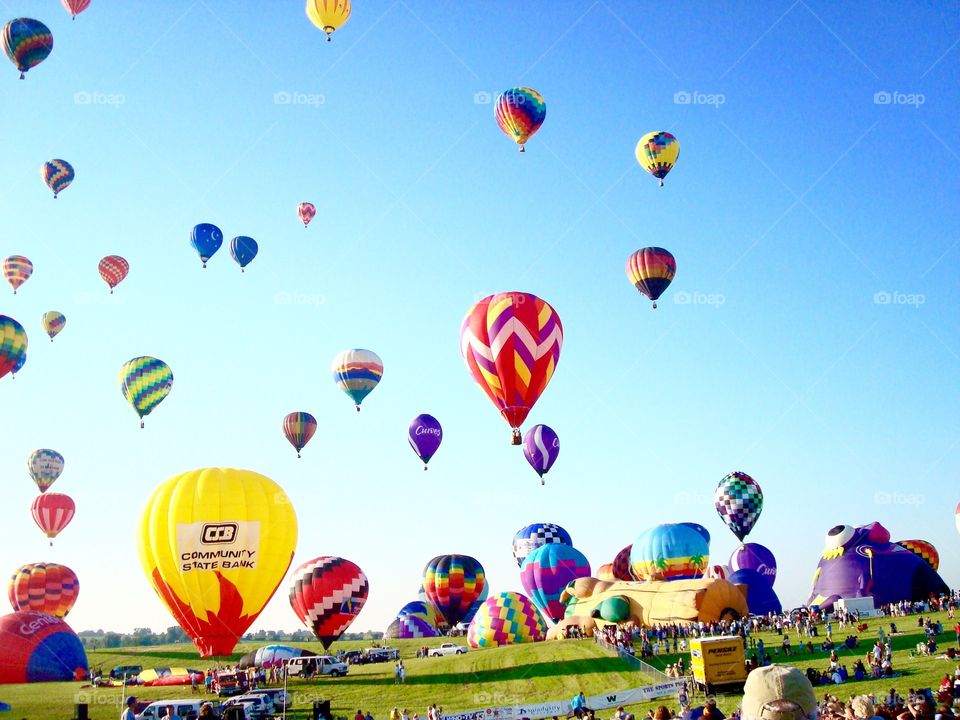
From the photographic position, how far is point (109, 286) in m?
45.4

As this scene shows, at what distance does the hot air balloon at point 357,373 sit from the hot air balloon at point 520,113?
13.3 m

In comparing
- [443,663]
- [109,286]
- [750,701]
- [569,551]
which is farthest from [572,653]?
[109,286]

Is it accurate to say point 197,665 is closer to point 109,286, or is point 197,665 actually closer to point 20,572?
point 20,572

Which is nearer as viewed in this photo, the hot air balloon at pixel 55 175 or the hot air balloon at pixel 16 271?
the hot air balloon at pixel 55 175

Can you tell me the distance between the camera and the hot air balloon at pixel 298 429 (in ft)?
141

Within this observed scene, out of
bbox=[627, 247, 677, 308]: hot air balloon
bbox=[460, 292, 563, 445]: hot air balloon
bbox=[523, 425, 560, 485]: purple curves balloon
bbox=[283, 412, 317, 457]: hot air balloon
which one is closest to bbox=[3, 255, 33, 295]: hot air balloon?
bbox=[283, 412, 317, 457]: hot air balloon

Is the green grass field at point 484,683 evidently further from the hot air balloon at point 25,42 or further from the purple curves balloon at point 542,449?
the hot air balloon at point 25,42

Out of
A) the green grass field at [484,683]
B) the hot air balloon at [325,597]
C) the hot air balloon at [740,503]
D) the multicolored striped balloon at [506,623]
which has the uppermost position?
the hot air balloon at [740,503]

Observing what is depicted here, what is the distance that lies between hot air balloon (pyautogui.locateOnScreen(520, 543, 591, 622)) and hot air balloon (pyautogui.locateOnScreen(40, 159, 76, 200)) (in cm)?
3193

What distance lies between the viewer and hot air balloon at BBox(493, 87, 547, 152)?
34719mm

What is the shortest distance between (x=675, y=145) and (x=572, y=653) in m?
22.2

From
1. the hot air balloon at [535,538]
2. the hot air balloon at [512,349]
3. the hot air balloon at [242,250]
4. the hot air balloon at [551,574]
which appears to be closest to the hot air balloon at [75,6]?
the hot air balloon at [242,250]

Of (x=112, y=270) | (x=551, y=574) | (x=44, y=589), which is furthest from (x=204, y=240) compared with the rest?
(x=551, y=574)

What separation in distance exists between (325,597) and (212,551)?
516 inches
